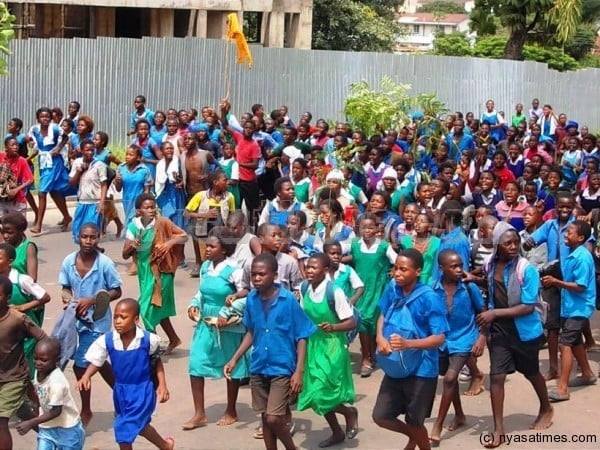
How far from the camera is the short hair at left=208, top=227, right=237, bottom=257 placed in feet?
25.2

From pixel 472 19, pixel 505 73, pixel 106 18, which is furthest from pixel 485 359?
pixel 472 19

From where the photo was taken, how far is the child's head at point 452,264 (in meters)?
7.05

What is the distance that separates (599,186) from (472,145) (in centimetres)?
494

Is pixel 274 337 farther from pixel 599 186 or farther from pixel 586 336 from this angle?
pixel 599 186

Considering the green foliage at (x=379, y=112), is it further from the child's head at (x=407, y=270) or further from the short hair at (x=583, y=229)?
the child's head at (x=407, y=270)

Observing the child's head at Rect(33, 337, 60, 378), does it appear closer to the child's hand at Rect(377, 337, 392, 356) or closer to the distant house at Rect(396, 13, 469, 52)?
the child's hand at Rect(377, 337, 392, 356)

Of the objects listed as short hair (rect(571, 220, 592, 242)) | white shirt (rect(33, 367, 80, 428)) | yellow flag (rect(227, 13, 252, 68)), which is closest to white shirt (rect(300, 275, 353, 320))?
white shirt (rect(33, 367, 80, 428))

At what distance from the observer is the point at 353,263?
8.84 meters

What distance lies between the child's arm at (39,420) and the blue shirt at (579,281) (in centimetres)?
388

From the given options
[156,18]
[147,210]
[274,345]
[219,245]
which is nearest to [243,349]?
[274,345]

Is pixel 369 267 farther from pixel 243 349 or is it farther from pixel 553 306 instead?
pixel 243 349


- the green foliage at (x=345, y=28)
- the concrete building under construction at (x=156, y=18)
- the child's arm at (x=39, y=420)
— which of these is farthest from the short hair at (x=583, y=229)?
the green foliage at (x=345, y=28)

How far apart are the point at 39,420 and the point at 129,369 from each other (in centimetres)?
61

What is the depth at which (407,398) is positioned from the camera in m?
A: 6.51
